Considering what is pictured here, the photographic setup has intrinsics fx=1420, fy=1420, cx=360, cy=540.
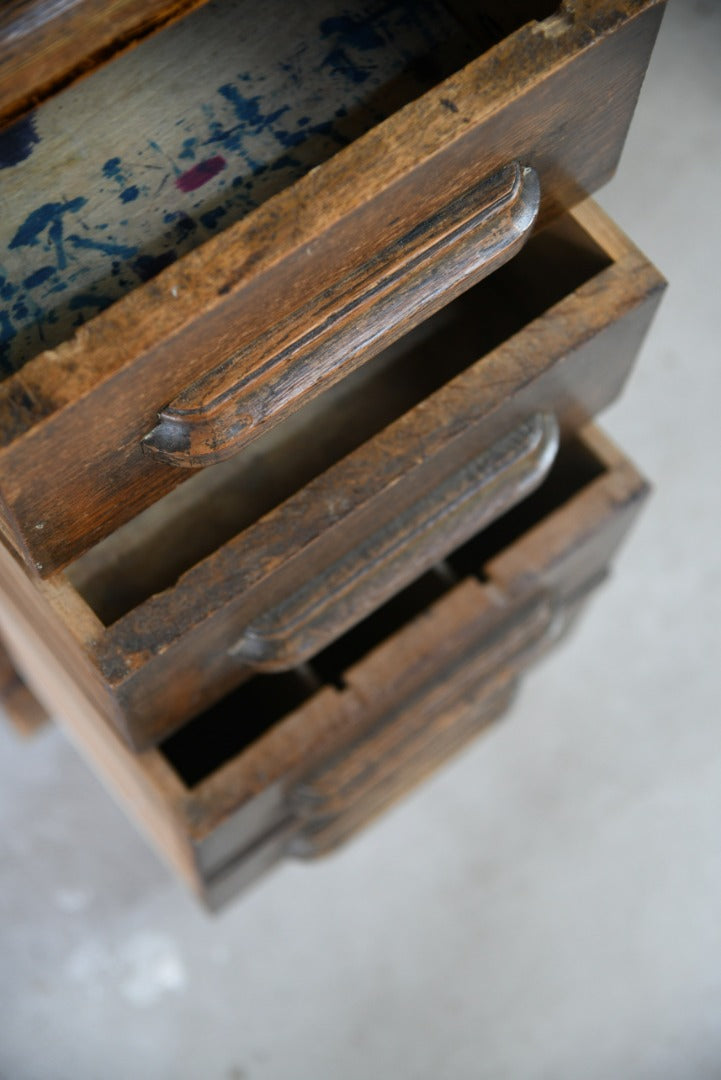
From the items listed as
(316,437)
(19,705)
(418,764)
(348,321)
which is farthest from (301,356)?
(19,705)

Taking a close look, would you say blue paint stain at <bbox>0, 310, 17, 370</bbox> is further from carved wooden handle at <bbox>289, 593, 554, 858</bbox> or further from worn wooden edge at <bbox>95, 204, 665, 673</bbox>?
carved wooden handle at <bbox>289, 593, 554, 858</bbox>

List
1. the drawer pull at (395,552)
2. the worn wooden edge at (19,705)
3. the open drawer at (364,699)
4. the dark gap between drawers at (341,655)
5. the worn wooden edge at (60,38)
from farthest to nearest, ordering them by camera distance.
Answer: the worn wooden edge at (19,705), the dark gap between drawers at (341,655), the open drawer at (364,699), the drawer pull at (395,552), the worn wooden edge at (60,38)

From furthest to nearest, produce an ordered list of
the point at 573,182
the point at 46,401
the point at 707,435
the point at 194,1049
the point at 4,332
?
the point at 707,435 → the point at 194,1049 → the point at 573,182 → the point at 4,332 → the point at 46,401

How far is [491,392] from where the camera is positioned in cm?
93

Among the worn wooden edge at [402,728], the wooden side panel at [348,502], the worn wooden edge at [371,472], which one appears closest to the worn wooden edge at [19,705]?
the worn wooden edge at [402,728]

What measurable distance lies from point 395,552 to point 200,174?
0.97 feet

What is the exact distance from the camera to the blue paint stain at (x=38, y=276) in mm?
820

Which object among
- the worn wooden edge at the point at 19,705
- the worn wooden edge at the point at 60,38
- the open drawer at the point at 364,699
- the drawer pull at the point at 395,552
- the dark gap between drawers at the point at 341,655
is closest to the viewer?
the worn wooden edge at the point at 60,38

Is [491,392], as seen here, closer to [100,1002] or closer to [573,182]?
[573,182]

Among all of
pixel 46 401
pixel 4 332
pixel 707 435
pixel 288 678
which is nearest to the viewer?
pixel 46 401

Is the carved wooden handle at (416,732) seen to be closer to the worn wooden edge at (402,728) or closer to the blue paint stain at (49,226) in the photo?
the worn wooden edge at (402,728)

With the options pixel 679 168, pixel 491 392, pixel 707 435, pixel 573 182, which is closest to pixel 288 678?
pixel 491 392

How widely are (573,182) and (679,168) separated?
85 centimetres

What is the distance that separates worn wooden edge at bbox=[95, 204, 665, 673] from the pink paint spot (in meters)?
0.19
